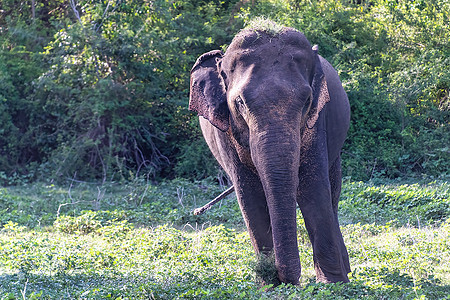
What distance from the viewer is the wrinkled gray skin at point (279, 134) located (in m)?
5.00

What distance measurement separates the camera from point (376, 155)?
14422 millimetres

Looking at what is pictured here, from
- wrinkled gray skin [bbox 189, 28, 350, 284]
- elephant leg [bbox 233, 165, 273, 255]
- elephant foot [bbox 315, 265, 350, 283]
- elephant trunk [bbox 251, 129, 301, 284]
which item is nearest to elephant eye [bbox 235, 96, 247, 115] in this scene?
wrinkled gray skin [bbox 189, 28, 350, 284]

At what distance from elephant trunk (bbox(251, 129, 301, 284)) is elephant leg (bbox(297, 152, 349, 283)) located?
1.92 feet

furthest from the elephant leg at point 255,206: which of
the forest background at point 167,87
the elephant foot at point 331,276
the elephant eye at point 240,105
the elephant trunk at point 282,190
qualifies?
the forest background at point 167,87

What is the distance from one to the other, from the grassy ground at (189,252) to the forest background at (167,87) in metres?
2.85

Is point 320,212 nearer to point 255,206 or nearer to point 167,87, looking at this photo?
point 255,206

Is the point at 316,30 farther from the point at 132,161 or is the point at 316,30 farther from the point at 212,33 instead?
the point at 132,161

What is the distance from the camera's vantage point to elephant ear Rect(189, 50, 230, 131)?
5.74 m

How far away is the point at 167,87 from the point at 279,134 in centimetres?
1112

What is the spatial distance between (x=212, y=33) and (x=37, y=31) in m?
4.34

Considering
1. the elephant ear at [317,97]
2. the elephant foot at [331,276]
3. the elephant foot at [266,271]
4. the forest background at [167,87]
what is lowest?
the forest background at [167,87]

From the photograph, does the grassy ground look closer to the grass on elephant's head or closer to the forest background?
the grass on elephant's head

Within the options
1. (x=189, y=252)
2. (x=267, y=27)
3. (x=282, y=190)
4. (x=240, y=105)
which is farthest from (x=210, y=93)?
(x=189, y=252)

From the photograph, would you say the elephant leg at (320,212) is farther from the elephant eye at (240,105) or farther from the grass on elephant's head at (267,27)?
the grass on elephant's head at (267,27)
